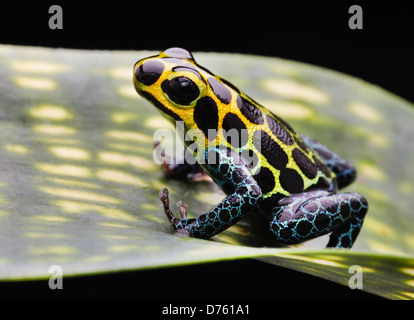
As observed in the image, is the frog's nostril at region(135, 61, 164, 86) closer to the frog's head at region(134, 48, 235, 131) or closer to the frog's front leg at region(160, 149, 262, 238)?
the frog's head at region(134, 48, 235, 131)

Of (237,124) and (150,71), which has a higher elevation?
(150,71)

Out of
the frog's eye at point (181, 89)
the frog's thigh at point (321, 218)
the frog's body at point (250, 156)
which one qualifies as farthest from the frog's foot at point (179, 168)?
the frog's thigh at point (321, 218)

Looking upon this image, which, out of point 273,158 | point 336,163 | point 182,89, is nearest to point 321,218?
point 273,158

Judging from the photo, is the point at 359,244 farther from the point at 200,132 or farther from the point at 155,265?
the point at 155,265

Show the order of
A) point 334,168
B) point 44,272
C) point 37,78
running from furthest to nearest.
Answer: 1. point 334,168
2. point 37,78
3. point 44,272

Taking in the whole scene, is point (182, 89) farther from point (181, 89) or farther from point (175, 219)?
point (175, 219)

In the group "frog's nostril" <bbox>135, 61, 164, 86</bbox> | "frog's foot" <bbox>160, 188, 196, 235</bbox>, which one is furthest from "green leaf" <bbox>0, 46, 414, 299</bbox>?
"frog's nostril" <bbox>135, 61, 164, 86</bbox>

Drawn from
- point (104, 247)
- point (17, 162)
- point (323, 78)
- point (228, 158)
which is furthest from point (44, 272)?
point (323, 78)
